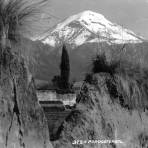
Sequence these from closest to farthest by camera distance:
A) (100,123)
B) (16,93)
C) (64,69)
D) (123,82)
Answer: (16,93) → (100,123) → (123,82) → (64,69)

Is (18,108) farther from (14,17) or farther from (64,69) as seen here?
(64,69)

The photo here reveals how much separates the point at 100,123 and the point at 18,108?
6.18ft

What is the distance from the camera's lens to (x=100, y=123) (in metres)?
6.68

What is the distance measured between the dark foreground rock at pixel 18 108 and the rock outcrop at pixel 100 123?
0.70m

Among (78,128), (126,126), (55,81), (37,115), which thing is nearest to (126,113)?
(126,126)

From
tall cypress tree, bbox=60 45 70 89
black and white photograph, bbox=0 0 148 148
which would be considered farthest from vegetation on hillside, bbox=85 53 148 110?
tall cypress tree, bbox=60 45 70 89

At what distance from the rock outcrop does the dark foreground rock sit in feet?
2.30

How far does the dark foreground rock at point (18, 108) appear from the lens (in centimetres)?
505

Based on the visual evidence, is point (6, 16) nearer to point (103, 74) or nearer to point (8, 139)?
point (8, 139)

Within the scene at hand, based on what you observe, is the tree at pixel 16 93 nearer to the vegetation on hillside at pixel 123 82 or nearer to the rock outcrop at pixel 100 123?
the rock outcrop at pixel 100 123

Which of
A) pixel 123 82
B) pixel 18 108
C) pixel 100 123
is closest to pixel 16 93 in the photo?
pixel 18 108

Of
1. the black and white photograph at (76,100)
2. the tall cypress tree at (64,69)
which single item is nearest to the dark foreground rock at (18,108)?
the black and white photograph at (76,100)

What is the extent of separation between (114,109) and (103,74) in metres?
0.62

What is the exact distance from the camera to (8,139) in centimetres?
505
